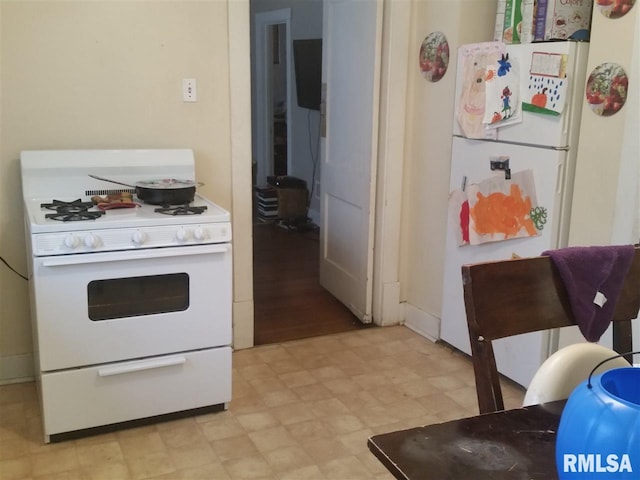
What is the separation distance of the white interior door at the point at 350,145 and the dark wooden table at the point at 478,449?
254 cm

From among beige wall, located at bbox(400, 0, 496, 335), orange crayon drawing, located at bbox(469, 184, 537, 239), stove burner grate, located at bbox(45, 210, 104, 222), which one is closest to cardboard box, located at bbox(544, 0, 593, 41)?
beige wall, located at bbox(400, 0, 496, 335)

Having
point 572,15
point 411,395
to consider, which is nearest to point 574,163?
point 572,15

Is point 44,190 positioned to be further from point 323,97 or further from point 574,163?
point 574,163

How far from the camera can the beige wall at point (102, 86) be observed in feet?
8.87

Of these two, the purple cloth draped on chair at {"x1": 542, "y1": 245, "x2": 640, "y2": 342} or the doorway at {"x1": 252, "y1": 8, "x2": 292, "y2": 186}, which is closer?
the purple cloth draped on chair at {"x1": 542, "y1": 245, "x2": 640, "y2": 342}

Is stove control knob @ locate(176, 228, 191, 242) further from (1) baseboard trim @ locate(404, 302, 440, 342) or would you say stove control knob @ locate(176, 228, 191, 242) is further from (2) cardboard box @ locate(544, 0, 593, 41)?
(2) cardboard box @ locate(544, 0, 593, 41)

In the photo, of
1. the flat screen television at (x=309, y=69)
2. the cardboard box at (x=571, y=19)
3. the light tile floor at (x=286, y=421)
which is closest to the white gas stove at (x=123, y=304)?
the light tile floor at (x=286, y=421)

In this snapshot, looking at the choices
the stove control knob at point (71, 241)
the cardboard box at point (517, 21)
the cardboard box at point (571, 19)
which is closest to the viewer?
the stove control knob at point (71, 241)

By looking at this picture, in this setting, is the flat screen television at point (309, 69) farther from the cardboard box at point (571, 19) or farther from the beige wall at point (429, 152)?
the cardboard box at point (571, 19)

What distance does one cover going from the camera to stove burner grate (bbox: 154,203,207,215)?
2.51 metres

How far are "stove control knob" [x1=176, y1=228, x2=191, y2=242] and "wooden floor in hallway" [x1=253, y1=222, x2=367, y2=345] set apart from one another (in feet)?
3.72

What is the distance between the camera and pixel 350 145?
373 centimetres

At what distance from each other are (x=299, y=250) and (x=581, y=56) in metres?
3.08

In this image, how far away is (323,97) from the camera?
4.00 metres
